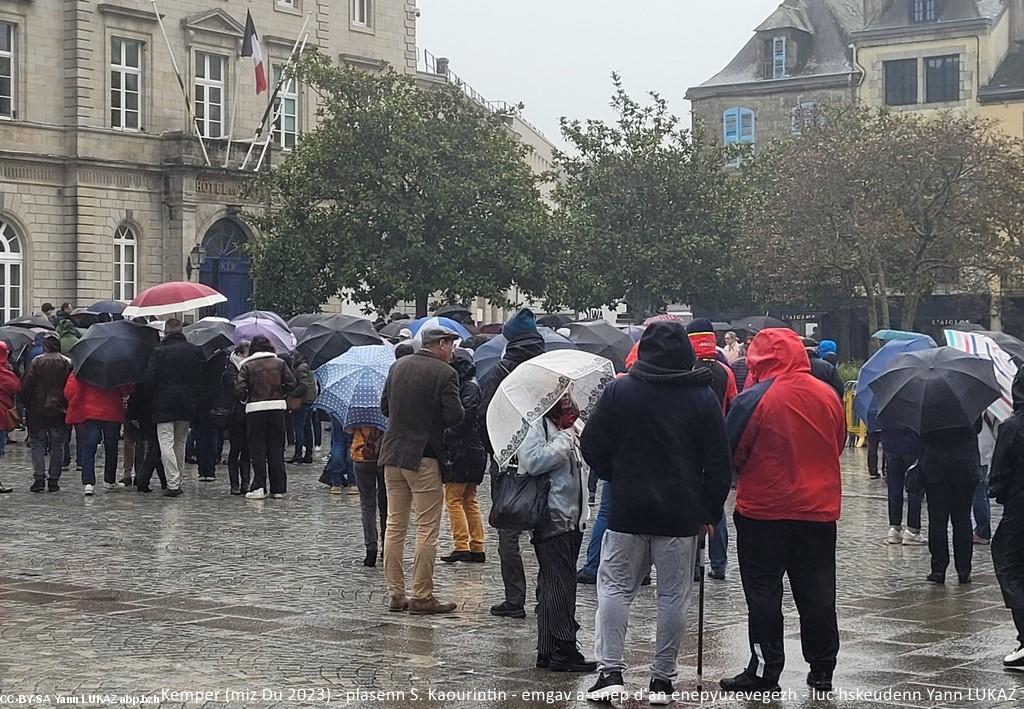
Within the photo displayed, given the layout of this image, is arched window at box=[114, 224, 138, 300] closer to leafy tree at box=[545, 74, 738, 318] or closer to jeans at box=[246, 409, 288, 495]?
leafy tree at box=[545, 74, 738, 318]

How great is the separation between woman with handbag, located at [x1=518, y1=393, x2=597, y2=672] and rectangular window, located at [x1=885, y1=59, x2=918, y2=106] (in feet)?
154

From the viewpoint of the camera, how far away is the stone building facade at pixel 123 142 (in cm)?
4269

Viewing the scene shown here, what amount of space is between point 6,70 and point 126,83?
10.9 feet

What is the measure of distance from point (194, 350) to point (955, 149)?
91.1 feet

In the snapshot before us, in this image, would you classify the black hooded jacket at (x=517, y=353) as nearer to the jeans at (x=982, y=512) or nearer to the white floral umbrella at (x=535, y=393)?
the white floral umbrella at (x=535, y=393)

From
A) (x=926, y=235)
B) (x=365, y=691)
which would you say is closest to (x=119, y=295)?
(x=926, y=235)

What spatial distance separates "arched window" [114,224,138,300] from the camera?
1750 inches

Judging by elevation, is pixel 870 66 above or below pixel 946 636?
above

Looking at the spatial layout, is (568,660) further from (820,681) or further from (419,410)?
(419,410)

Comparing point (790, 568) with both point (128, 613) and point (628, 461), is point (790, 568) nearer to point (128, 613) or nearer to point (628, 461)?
point (628, 461)

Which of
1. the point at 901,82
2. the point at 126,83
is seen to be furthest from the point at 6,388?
the point at 901,82

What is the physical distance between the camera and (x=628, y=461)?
336 inches

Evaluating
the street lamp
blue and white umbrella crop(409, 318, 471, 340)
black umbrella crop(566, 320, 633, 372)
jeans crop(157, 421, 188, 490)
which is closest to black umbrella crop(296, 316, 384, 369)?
blue and white umbrella crop(409, 318, 471, 340)

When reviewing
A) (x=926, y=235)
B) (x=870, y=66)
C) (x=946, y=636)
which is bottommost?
(x=946, y=636)
